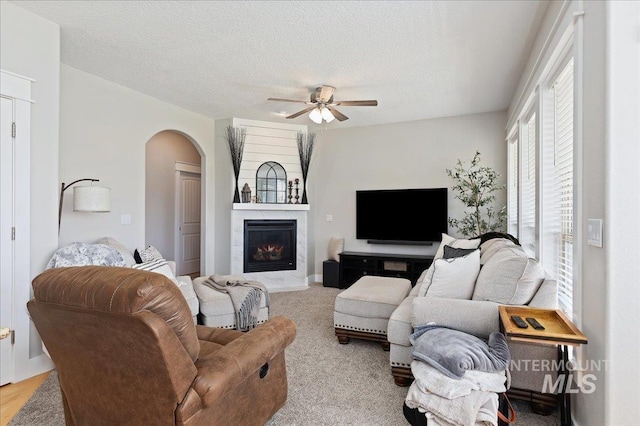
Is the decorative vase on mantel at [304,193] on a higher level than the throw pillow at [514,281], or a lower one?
higher

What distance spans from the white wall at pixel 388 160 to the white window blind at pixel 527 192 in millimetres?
1262

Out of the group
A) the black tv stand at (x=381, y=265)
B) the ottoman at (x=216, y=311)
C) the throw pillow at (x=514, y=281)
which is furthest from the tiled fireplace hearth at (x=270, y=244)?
the throw pillow at (x=514, y=281)

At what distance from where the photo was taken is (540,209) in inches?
106

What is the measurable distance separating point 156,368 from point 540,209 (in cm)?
291

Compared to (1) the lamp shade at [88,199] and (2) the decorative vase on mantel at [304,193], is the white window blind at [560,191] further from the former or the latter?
(1) the lamp shade at [88,199]

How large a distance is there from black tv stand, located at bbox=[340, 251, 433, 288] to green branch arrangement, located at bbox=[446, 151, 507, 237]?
2.45ft

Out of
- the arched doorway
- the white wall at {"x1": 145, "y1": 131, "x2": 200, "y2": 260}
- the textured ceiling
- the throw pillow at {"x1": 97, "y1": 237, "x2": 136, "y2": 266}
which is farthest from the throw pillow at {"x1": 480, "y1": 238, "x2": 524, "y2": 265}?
the white wall at {"x1": 145, "y1": 131, "x2": 200, "y2": 260}

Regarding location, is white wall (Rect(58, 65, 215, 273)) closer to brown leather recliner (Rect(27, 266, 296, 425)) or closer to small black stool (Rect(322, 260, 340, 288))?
brown leather recliner (Rect(27, 266, 296, 425))

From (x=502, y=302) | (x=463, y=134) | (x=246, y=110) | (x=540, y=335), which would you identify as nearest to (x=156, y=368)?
(x=540, y=335)

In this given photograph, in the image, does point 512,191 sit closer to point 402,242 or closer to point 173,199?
point 402,242

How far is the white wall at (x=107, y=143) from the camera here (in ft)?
11.2

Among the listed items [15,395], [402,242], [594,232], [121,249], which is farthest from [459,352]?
[402,242]

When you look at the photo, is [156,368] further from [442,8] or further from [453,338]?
[442,8]

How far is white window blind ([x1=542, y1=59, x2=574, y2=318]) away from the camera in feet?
7.02
